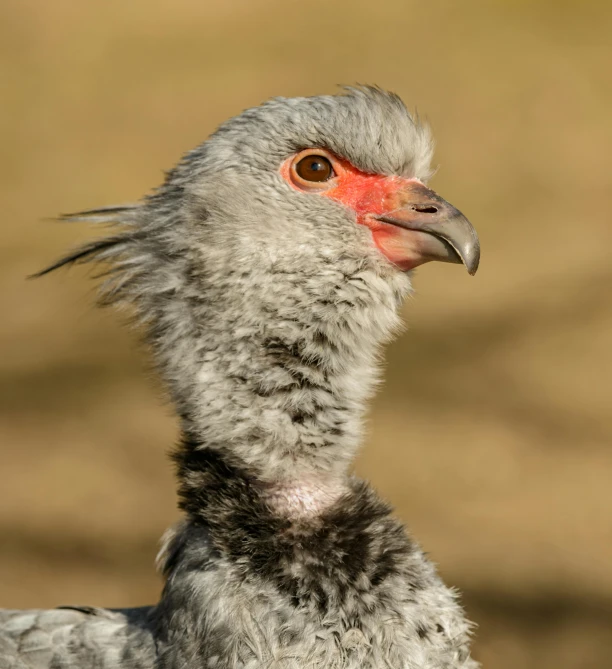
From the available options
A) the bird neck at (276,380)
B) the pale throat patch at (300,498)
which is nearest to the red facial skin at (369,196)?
the bird neck at (276,380)

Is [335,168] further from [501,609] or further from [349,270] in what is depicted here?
[501,609]

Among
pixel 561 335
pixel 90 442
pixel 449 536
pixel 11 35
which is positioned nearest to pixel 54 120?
pixel 11 35

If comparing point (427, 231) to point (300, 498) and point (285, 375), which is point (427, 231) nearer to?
point (285, 375)

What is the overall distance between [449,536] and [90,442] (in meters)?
1.73

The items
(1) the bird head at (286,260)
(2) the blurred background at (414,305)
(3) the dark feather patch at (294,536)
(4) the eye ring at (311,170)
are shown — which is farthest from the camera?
(2) the blurred background at (414,305)

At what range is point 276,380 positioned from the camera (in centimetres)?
190

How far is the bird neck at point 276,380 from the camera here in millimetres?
1883

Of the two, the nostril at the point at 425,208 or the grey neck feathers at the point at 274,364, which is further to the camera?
the nostril at the point at 425,208

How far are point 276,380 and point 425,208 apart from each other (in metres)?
0.45

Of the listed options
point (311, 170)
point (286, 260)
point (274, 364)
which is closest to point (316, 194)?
point (311, 170)

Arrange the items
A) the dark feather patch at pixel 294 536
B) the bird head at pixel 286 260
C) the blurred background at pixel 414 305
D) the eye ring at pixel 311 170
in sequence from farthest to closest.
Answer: the blurred background at pixel 414 305 → the eye ring at pixel 311 170 → the bird head at pixel 286 260 → the dark feather patch at pixel 294 536

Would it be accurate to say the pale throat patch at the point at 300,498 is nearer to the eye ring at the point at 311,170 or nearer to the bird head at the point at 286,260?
the bird head at the point at 286,260

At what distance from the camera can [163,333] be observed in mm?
1970

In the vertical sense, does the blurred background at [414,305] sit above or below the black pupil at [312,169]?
above
